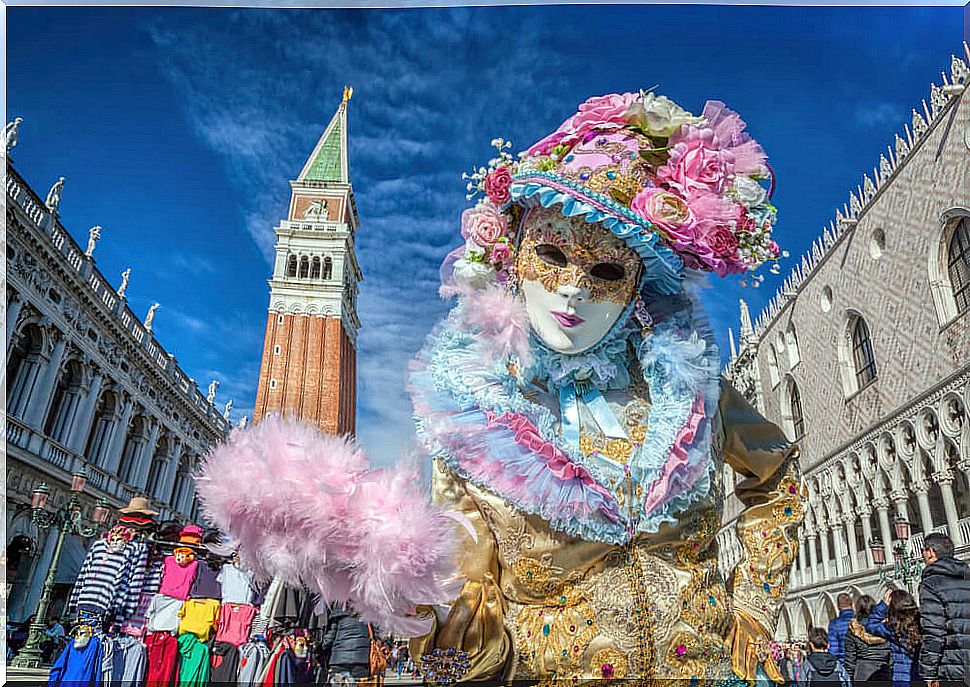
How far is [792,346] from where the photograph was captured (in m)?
11.1

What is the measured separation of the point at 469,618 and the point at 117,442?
10.7m

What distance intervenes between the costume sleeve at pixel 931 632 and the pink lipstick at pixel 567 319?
243 centimetres

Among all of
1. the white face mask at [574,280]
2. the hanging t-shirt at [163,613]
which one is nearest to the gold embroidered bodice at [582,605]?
the white face mask at [574,280]

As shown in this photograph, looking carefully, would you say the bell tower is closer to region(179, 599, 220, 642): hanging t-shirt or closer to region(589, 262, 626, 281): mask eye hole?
region(179, 599, 220, 642): hanging t-shirt

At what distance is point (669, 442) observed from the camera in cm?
120

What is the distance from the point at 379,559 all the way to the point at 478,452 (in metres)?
0.31

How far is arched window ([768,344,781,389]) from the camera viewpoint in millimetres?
11611

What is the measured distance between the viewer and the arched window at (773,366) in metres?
11.6

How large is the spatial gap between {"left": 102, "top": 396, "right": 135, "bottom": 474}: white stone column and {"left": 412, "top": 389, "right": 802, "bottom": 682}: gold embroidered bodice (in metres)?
10.5

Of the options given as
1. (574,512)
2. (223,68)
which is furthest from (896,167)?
(574,512)

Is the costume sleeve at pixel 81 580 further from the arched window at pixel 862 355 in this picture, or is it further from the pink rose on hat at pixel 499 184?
the arched window at pixel 862 355

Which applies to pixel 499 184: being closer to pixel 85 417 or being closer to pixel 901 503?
pixel 901 503

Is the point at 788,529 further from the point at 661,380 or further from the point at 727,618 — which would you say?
the point at 661,380

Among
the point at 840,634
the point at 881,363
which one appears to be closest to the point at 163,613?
the point at 840,634
